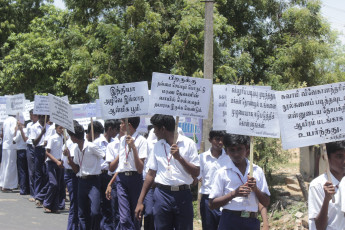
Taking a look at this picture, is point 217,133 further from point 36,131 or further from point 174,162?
point 36,131

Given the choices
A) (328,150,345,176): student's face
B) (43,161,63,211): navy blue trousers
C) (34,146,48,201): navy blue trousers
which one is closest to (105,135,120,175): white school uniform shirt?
(328,150,345,176): student's face

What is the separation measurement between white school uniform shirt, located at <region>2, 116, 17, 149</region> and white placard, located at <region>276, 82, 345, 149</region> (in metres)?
11.2

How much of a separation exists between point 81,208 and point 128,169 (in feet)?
4.12

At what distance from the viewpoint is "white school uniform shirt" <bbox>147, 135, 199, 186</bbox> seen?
6.21m

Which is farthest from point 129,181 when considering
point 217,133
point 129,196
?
point 217,133

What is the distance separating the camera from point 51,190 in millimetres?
11672

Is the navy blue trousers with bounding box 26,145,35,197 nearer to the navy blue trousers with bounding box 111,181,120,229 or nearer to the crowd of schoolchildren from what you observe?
the crowd of schoolchildren

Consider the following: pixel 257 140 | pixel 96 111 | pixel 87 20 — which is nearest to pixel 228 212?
pixel 96 111

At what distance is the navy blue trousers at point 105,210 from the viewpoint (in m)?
9.07

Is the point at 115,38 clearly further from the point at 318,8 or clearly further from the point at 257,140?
the point at 318,8

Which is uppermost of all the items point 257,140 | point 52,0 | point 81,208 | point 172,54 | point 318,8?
point 52,0

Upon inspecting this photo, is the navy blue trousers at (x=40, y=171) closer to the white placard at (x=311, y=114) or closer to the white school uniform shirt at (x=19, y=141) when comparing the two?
the white school uniform shirt at (x=19, y=141)

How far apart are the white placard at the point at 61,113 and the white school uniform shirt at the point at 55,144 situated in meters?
3.23

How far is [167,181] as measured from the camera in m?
6.20
